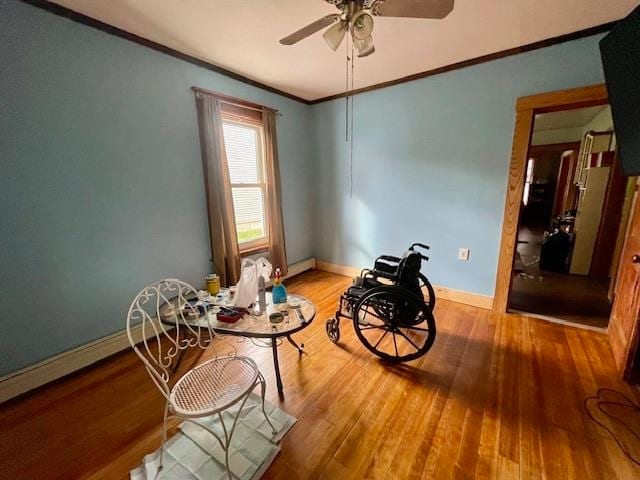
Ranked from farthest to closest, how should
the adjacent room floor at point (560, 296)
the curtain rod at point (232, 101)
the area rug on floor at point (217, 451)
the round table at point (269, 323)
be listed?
the adjacent room floor at point (560, 296), the curtain rod at point (232, 101), the round table at point (269, 323), the area rug on floor at point (217, 451)

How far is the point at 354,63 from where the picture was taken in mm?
2383

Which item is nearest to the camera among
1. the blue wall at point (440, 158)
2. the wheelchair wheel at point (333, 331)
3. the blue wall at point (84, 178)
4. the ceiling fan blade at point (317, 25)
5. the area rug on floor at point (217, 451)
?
the area rug on floor at point (217, 451)

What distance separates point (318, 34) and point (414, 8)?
962mm

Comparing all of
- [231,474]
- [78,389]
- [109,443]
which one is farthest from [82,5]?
[231,474]

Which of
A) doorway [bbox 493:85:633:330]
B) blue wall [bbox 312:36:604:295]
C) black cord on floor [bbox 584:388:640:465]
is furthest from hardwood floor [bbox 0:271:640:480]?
blue wall [bbox 312:36:604:295]

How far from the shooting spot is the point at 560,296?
2.88m

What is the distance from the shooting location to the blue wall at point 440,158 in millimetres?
2215

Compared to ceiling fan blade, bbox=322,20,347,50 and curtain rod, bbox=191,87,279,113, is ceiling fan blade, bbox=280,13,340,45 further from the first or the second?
curtain rod, bbox=191,87,279,113

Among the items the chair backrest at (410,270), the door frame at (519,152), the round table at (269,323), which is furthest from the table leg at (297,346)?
the door frame at (519,152)

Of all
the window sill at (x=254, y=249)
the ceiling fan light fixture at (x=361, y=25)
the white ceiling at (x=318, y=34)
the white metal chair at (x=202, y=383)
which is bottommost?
the white metal chair at (x=202, y=383)

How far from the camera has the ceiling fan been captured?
1.17 m

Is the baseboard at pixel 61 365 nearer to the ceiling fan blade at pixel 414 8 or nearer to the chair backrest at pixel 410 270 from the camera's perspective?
the chair backrest at pixel 410 270

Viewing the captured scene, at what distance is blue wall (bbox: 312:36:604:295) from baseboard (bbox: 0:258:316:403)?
8.72 feet

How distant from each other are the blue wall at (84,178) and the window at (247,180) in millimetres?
429
